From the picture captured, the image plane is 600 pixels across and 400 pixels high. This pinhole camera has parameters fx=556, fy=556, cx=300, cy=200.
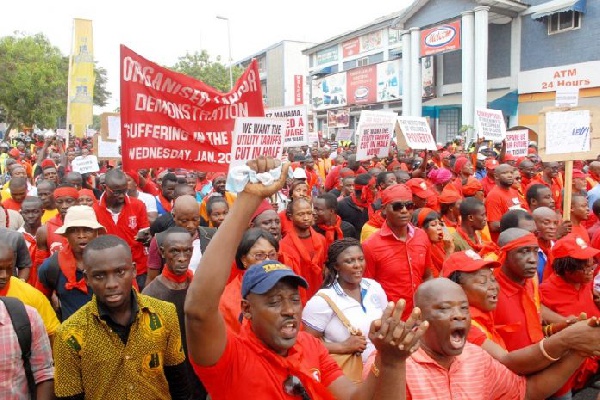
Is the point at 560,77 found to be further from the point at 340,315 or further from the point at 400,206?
the point at 340,315

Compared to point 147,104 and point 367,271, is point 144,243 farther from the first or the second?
point 367,271

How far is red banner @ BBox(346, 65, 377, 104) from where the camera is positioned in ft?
115

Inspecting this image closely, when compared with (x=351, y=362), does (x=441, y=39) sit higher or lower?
higher

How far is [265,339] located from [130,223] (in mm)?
3845

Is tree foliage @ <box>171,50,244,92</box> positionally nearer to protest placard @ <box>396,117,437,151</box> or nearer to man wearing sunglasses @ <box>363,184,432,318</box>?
protest placard @ <box>396,117,437,151</box>

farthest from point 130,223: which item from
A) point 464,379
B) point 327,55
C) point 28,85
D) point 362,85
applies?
point 327,55

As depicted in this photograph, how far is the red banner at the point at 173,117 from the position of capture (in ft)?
13.9

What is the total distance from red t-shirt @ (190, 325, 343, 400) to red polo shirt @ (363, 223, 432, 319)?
220 centimetres

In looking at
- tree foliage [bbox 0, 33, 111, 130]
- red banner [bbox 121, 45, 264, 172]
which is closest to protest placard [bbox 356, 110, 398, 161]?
red banner [bbox 121, 45, 264, 172]

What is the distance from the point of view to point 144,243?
534 cm

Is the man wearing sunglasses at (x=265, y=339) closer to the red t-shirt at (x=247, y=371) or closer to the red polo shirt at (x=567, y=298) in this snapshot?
the red t-shirt at (x=247, y=371)

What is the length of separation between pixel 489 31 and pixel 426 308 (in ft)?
93.4

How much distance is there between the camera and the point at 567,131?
640 cm

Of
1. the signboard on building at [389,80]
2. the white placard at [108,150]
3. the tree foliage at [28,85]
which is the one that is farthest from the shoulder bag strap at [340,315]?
the tree foliage at [28,85]
